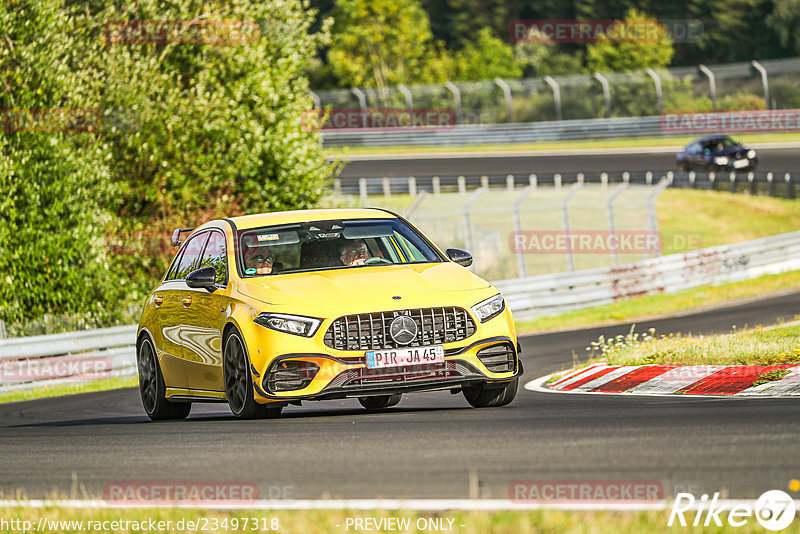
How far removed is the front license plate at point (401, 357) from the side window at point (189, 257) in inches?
101

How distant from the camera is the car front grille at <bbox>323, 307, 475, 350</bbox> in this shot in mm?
8984

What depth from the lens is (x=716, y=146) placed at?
49.2 meters

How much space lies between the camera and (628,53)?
79500 mm

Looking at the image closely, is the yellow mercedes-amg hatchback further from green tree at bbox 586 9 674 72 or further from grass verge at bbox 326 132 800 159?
green tree at bbox 586 9 674 72

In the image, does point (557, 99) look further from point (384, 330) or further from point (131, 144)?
point (384, 330)

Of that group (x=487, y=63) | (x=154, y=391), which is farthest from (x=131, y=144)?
(x=487, y=63)

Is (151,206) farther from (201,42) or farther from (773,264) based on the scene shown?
(773,264)

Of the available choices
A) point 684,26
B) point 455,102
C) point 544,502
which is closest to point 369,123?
point 455,102

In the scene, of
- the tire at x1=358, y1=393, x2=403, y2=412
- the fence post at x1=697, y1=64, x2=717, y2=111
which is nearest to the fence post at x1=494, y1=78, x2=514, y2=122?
the fence post at x1=697, y1=64, x2=717, y2=111

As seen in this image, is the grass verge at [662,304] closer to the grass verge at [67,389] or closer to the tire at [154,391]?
the grass verge at [67,389]

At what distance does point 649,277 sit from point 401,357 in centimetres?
1984

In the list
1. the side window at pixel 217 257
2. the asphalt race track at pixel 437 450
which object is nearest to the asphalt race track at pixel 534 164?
the side window at pixel 217 257

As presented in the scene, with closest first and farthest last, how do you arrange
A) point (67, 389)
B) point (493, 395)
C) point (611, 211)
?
point (493, 395) < point (67, 389) < point (611, 211)

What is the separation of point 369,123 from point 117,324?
40319mm
